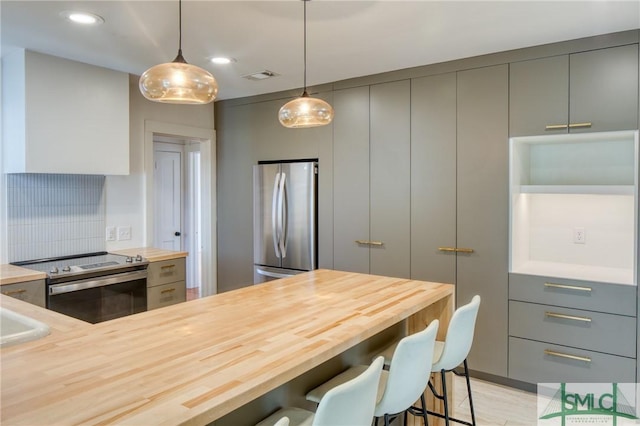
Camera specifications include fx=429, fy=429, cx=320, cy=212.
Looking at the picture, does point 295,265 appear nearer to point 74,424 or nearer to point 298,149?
point 298,149

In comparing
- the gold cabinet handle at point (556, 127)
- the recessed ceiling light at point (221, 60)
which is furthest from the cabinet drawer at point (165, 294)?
the gold cabinet handle at point (556, 127)

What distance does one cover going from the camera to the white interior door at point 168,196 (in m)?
5.44

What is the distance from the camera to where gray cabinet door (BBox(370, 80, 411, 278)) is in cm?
354

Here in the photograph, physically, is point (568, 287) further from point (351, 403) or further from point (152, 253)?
point (152, 253)

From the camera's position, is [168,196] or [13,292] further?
[168,196]

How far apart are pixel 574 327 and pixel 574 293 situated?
228 millimetres

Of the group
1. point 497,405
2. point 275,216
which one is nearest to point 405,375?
point 497,405

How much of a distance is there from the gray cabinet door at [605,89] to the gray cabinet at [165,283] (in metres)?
3.24

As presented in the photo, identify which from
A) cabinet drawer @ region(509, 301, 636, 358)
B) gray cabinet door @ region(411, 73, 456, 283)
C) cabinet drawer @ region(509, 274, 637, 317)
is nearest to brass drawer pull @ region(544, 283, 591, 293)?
cabinet drawer @ region(509, 274, 637, 317)

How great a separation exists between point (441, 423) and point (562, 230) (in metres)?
1.78

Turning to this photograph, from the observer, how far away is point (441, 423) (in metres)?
2.44

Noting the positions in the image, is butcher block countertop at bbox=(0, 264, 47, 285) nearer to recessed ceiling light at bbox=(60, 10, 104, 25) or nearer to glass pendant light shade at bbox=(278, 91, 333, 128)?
recessed ceiling light at bbox=(60, 10, 104, 25)

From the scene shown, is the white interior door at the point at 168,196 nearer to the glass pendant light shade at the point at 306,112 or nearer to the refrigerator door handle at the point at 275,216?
the refrigerator door handle at the point at 275,216

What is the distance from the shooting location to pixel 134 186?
4.01 metres
